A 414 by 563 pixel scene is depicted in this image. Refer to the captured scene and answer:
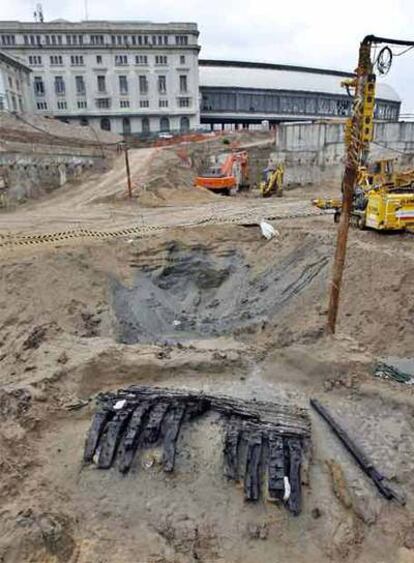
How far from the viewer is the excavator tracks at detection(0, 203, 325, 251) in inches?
662

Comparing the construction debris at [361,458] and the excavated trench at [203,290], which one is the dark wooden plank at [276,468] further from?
the excavated trench at [203,290]

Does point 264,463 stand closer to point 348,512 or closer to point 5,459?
point 348,512

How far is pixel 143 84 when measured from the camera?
190 feet

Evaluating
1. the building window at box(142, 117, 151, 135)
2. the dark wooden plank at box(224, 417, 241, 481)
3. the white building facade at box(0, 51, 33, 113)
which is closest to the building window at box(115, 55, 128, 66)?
the building window at box(142, 117, 151, 135)

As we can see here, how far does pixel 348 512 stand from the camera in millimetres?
6621

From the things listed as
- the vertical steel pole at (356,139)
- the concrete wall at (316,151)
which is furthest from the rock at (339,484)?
the concrete wall at (316,151)

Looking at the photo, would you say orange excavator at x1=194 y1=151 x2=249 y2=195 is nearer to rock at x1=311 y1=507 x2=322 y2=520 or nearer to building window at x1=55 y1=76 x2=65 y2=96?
rock at x1=311 y1=507 x2=322 y2=520

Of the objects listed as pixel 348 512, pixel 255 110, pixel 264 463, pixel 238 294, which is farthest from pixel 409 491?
pixel 255 110

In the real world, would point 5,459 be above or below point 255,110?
below

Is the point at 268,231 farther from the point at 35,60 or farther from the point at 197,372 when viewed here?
the point at 35,60

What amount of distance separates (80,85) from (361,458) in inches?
2378

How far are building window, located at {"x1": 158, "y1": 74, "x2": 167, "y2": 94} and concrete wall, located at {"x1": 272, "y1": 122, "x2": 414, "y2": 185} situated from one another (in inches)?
1207

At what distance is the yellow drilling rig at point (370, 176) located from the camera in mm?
8359

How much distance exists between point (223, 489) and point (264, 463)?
2.56 ft
